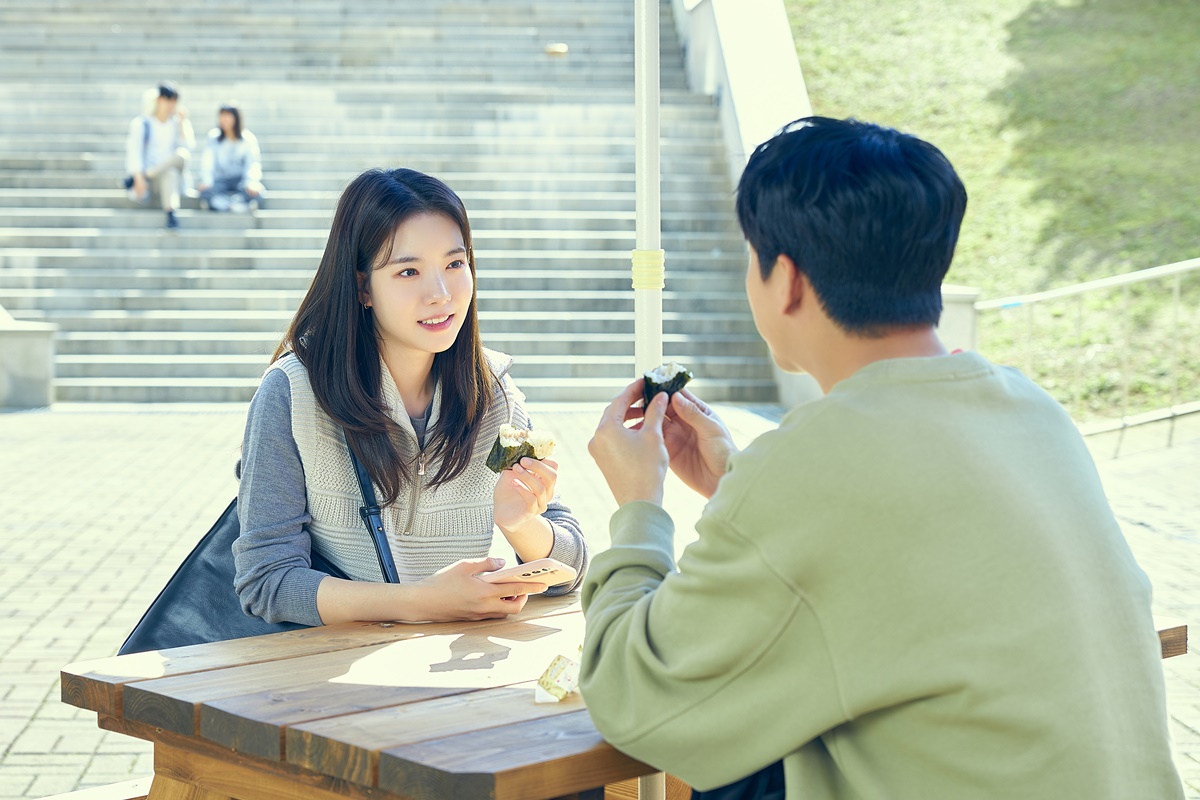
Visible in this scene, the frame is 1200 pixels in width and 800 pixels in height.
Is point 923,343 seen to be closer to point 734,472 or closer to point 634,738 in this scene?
point 734,472

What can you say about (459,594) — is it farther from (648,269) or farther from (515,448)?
(648,269)

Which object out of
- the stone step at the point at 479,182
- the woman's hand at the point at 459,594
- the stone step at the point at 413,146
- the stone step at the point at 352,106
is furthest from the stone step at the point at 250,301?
the woman's hand at the point at 459,594

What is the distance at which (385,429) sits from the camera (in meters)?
2.91

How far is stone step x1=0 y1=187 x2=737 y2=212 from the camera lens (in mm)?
14312

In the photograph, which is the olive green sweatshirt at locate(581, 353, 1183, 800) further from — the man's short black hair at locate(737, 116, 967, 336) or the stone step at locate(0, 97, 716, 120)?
the stone step at locate(0, 97, 716, 120)

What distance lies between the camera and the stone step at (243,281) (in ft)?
44.0

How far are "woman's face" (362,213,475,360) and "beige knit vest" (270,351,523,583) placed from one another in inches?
4.8

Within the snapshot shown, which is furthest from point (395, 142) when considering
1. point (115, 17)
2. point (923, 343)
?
point (923, 343)

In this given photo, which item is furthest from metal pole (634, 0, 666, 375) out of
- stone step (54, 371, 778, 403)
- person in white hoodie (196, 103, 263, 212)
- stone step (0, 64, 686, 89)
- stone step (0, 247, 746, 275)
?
stone step (0, 64, 686, 89)

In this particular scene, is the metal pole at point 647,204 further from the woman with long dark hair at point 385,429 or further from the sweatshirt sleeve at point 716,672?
the sweatshirt sleeve at point 716,672

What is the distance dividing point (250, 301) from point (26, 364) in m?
2.18

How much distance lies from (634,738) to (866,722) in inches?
11.9

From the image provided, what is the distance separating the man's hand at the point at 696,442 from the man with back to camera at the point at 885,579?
0.49 metres

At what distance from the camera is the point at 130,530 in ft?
24.1
